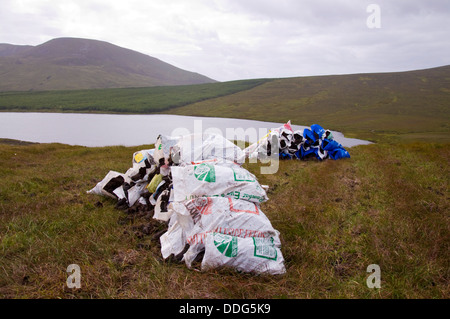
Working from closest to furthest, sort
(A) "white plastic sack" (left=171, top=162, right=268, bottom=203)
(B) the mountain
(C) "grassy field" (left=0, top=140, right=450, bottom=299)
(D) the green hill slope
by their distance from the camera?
(C) "grassy field" (left=0, top=140, right=450, bottom=299)
(A) "white plastic sack" (left=171, top=162, right=268, bottom=203)
(D) the green hill slope
(B) the mountain

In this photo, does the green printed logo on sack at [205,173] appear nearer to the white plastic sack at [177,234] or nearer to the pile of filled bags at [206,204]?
the pile of filled bags at [206,204]

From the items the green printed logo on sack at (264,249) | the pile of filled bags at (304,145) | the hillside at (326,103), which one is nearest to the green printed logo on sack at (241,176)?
the green printed logo on sack at (264,249)

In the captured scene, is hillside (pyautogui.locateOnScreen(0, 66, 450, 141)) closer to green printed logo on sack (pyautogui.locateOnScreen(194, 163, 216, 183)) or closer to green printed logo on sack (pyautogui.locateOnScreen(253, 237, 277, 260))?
green printed logo on sack (pyautogui.locateOnScreen(194, 163, 216, 183))

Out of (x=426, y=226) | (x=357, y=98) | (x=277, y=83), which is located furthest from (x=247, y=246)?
(x=277, y=83)

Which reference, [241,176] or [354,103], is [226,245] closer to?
[241,176]

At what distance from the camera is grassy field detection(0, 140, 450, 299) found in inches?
96.4

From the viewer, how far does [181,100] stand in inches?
2283

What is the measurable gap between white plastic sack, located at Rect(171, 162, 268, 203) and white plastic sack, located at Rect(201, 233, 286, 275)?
71cm

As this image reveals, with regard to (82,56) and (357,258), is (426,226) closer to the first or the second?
(357,258)

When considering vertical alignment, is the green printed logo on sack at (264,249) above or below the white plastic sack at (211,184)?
below

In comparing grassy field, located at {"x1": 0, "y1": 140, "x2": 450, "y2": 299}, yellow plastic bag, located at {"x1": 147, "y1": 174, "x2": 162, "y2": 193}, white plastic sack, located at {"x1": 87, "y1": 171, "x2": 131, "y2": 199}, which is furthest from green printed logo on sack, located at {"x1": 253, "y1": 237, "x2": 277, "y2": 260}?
white plastic sack, located at {"x1": 87, "y1": 171, "x2": 131, "y2": 199}

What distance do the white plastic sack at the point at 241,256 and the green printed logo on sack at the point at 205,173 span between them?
80 centimetres

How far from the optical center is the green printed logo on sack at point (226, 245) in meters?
2.82

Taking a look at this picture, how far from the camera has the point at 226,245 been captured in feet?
9.31
